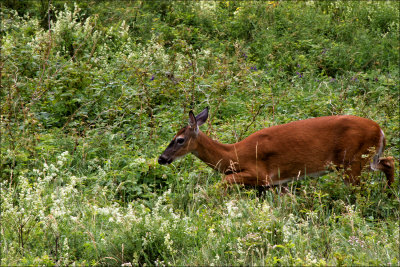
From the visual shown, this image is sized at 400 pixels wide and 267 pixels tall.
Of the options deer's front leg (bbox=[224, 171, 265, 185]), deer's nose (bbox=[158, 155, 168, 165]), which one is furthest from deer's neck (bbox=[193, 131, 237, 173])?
deer's nose (bbox=[158, 155, 168, 165])

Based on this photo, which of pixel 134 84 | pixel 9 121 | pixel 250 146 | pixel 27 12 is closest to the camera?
pixel 250 146

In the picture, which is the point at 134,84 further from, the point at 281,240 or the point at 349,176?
the point at 281,240

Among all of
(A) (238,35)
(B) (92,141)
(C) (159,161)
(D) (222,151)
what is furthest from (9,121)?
(A) (238,35)

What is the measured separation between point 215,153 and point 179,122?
145cm

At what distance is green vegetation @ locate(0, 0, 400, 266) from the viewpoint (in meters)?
4.68

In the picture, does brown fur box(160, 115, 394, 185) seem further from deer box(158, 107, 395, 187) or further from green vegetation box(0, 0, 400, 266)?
green vegetation box(0, 0, 400, 266)

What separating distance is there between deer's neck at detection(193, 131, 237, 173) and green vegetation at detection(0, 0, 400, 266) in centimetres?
19

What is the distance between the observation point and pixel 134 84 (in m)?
8.85

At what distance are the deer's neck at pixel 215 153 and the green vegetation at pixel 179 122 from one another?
19 cm

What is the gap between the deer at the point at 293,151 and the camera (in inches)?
251

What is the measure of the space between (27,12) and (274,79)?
16.4ft

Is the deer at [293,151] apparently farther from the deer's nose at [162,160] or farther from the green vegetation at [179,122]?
the green vegetation at [179,122]

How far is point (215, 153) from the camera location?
654cm

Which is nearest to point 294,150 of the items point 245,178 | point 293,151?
point 293,151
